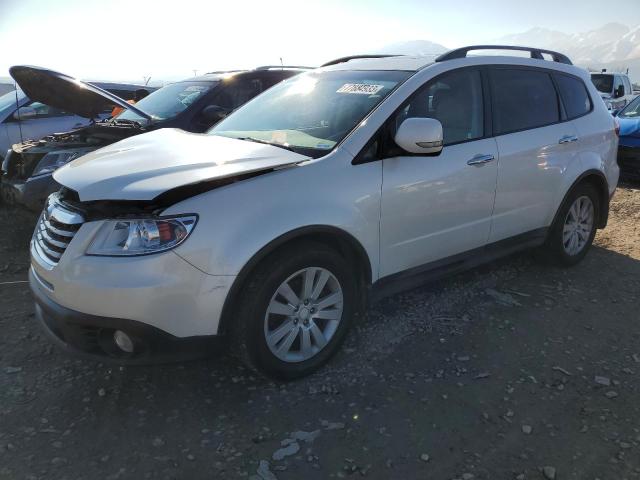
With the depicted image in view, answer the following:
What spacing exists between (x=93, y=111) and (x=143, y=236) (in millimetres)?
3470

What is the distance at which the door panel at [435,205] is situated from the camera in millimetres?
3041

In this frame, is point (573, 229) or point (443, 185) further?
point (573, 229)

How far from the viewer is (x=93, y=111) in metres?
5.22

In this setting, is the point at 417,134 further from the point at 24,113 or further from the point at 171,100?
the point at 24,113

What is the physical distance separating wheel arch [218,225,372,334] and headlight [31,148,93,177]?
326 cm

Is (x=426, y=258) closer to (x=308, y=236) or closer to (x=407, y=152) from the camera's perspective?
(x=407, y=152)

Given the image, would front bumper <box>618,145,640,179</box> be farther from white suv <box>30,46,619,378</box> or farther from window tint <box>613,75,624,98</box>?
window tint <box>613,75,624,98</box>

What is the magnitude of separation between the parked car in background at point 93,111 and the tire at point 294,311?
294cm

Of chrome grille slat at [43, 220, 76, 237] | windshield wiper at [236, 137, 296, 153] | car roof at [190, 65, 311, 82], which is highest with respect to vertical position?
car roof at [190, 65, 311, 82]

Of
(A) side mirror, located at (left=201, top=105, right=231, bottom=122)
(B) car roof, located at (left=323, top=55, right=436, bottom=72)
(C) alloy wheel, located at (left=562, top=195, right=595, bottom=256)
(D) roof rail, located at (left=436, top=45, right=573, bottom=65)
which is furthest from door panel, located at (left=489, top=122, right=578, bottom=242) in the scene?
(A) side mirror, located at (left=201, top=105, right=231, bottom=122)

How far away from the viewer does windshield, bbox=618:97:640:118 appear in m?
8.66

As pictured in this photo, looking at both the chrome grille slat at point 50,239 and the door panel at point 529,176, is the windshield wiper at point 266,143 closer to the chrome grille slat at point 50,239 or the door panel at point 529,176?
the chrome grille slat at point 50,239

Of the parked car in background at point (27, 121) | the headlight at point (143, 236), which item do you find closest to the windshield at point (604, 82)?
the parked car in background at point (27, 121)

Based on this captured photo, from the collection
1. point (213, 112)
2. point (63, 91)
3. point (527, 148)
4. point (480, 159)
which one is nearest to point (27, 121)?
point (63, 91)
